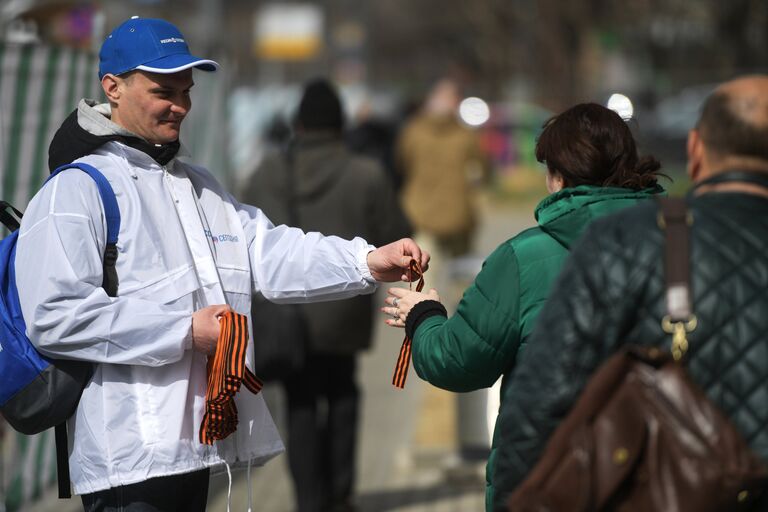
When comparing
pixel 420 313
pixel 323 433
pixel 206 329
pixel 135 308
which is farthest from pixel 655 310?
pixel 323 433

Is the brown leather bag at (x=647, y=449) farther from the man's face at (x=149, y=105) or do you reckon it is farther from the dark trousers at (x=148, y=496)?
the man's face at (x=149, y=105)

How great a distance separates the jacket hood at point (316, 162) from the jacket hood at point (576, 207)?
329cm

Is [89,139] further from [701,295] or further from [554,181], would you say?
[701,295]

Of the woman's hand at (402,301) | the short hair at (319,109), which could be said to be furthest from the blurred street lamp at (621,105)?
the short hair at (319,109)

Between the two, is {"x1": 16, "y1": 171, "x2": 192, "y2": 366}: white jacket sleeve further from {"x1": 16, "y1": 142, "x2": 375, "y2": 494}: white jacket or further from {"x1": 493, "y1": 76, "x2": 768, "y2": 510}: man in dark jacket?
{"x1": 493, "y1": 76, "x2": 768, "y2": 510}: man in dark jacket

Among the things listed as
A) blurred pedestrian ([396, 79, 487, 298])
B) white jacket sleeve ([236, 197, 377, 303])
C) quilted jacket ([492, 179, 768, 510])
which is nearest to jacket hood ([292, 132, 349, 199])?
white jacket sleeve ([236, 197, 377, 303])

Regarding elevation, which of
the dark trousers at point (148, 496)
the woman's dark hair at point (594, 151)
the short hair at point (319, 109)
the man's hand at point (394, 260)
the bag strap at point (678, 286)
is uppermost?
the woman's dark hair at point (594, 151)

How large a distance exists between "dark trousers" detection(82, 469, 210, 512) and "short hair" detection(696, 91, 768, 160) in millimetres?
1729

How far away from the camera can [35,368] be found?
3646 millimetres

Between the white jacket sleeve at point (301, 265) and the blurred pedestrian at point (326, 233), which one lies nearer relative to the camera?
the white jacket sleeve at point (301, 265)

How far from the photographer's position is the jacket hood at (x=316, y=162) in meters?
6.86

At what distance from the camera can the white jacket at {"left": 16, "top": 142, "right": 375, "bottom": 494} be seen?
11.8 feet

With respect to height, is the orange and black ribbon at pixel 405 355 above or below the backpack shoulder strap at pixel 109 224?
below

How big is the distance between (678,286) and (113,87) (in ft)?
6.03
